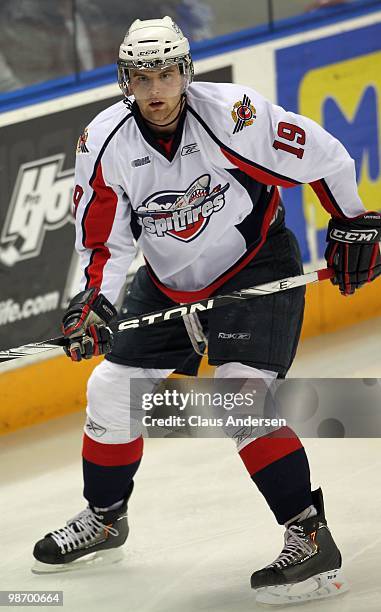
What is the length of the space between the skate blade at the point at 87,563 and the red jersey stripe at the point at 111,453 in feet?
0.85

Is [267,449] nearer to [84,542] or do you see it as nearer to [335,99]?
[84,542]

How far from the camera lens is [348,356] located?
5270 millimetres

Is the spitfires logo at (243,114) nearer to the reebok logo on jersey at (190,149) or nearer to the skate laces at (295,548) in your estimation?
the reebok logo on jersey at (190,149)

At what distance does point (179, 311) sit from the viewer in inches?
137

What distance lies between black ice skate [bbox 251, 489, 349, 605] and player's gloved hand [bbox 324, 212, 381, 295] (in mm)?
564

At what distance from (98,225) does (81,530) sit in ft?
2.69

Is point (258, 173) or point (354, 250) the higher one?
point (258, 173)

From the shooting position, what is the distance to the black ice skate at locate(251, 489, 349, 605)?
11.1 ft

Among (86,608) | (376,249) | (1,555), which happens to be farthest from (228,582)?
(376,249)

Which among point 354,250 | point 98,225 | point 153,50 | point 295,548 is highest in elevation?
point 153,50

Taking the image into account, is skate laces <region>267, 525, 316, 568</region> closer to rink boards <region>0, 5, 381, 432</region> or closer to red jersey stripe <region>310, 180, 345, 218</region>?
red jersey stripe <region>310, 180, 345, 218</region>

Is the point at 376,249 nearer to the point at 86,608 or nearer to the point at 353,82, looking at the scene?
the point at 86,608

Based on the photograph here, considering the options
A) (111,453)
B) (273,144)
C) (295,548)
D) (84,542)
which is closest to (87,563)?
(84,542)

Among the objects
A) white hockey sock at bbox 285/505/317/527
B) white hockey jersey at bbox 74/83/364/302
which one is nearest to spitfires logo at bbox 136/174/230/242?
white hockey jersey at bbox 74/83/364/302
